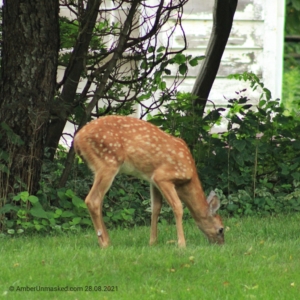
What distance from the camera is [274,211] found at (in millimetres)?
10727

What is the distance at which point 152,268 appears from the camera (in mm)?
7125

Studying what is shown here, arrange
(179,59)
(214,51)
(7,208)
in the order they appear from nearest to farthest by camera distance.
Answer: (7,208) → (179,59) → (214,51)

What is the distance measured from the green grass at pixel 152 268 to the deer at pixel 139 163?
0.24 meters

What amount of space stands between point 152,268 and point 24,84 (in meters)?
3.11

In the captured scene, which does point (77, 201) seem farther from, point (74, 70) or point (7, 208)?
point (74, 70)

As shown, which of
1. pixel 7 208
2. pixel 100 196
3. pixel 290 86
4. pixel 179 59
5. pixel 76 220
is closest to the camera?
pixel 100 196

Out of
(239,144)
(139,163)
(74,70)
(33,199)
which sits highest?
(74,70)

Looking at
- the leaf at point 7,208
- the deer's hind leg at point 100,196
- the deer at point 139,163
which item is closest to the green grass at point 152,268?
the deer's hind leg at point 100,196

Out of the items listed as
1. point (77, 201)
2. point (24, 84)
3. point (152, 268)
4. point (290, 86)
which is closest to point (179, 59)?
point (24, 84)

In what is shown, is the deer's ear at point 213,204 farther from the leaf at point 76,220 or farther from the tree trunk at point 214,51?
the tree trunk at point 214,51

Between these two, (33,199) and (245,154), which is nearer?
(33,199)

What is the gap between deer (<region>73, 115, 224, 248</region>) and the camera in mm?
8320

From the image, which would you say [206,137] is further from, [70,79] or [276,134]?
[70,79]

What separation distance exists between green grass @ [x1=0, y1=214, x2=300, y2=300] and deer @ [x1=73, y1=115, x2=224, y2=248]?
239mm
